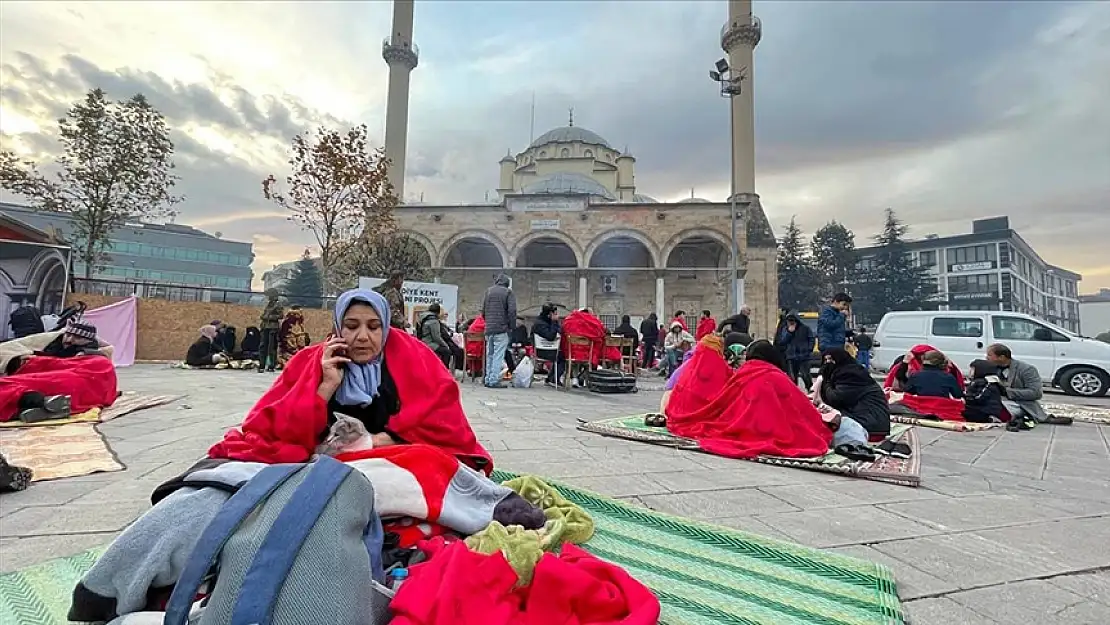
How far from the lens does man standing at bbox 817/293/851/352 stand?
6812 millimetres

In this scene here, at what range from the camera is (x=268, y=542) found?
1.09 meters

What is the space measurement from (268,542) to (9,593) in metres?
1.15

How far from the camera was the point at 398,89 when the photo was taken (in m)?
27.1

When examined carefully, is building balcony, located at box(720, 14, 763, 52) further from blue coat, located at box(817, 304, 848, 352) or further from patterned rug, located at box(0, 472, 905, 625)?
patterned rug, located at box(0, 472, 905, 625)

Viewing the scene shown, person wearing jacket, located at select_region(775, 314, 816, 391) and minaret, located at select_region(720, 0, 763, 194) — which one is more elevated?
minaret, located at select_region(720, 0, 763, 194)

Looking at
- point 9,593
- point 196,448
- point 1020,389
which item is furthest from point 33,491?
point 1020,389

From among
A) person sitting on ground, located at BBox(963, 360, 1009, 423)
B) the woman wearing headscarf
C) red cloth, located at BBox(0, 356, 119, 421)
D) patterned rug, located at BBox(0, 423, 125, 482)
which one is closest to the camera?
patterned rug, located at BBox(0, 423, 125, 482)

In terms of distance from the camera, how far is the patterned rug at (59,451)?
3152 mm

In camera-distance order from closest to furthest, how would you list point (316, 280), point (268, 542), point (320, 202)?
point (268, 542)
point (320, 202)
point (316, 280)

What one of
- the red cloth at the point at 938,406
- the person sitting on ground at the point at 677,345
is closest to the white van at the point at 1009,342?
the person sitting on ground at the point at 677,345

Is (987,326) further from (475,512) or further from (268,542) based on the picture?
(268,542)

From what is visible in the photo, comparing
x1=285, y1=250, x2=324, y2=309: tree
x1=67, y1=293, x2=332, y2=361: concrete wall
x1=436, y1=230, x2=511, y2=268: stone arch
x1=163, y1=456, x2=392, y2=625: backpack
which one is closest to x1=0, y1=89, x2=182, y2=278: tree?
x1=67, y1=293, x2=332, y2=361: concrete wall

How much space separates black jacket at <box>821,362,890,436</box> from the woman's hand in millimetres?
4175

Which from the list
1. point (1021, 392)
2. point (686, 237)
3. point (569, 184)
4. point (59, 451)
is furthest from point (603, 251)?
point (59, 451)
